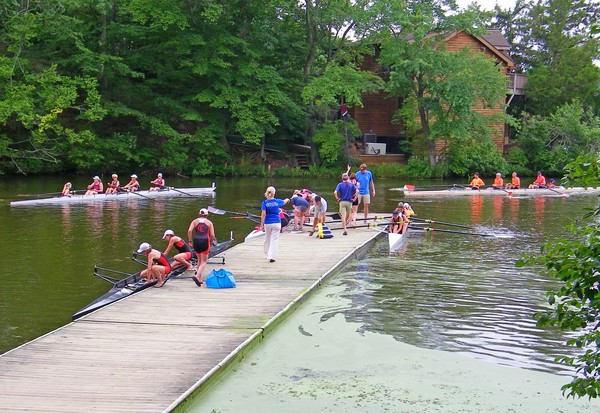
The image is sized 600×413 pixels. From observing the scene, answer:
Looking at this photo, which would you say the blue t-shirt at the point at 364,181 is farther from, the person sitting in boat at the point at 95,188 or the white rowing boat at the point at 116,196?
the person sitting in boat at the point at 95,188

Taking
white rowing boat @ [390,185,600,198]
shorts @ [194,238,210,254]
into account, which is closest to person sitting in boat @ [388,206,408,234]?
shorts @ [194,238,210,254]

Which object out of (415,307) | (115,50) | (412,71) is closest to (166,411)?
(415,307)

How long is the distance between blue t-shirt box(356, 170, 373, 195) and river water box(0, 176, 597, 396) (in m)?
2.02

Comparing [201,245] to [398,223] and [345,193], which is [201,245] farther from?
[398,223]

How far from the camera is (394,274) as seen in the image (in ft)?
50.2

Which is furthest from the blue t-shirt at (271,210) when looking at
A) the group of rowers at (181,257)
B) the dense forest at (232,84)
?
the dense forest at (232,84)

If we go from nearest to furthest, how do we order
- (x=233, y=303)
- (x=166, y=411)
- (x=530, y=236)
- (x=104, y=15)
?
(x=166, y=411)
(x=233, y=303)
(x=530, y=236)
(x=104, y=15)

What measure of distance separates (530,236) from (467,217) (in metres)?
4.88

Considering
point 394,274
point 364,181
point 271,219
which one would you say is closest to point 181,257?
point 271,219

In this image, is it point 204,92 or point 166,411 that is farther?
point 204,92

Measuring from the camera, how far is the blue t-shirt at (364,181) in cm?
2045

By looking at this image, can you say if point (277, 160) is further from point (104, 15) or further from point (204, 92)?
point (104, 15)

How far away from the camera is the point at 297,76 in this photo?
4869 cm

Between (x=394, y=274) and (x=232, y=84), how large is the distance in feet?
108
